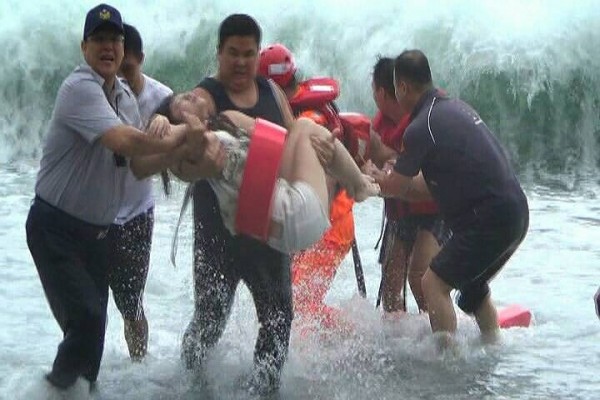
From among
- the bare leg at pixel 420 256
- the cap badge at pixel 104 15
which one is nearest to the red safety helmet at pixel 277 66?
the bare leg at pixel 420 256

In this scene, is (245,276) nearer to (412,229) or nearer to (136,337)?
(136,337)

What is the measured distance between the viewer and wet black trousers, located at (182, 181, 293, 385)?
5715 mm

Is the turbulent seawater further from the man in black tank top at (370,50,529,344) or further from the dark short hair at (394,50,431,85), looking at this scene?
the dark short hair at (394,50,431,85)

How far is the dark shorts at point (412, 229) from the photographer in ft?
24.2

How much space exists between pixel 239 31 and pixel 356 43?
38.6 ft

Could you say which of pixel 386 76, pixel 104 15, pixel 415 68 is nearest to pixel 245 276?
pixel 104 15

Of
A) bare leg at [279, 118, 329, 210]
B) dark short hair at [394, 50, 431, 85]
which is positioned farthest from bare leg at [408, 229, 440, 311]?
bare leg at [279, 118, 329, 210]

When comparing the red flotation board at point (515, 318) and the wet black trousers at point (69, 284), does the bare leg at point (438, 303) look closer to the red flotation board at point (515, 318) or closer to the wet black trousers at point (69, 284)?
the red flotation board at point (515, 318)

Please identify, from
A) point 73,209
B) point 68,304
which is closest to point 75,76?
point 73,209

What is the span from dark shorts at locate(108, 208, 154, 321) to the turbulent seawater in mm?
326

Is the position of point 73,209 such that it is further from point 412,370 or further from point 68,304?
point 412,370

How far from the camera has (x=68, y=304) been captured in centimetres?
548

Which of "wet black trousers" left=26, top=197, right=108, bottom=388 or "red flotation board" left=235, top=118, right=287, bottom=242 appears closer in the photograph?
"red flotation board" left=235, top=118, right=287, bottom=242

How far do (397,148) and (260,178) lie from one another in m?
2.28
